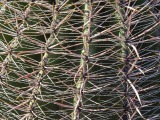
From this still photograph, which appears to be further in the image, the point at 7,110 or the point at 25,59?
the point at 7,110

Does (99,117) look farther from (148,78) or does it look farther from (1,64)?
(1,64)

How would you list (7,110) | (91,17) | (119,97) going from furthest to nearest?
(7,110) < (119,97) < (91,17)

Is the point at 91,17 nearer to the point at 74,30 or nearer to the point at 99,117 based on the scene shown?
the point at 74,30

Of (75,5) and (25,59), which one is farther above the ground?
(75,5)

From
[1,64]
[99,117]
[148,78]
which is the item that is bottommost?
[99,117]

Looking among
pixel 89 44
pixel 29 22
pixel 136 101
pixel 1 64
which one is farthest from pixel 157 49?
pixel 1 64

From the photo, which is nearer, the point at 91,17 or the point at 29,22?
the point at 91,17

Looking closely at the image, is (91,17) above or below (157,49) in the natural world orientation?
above

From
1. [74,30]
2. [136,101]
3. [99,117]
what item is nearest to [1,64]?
[74,30]

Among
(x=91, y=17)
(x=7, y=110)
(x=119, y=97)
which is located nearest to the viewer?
(x=91, y=17)
